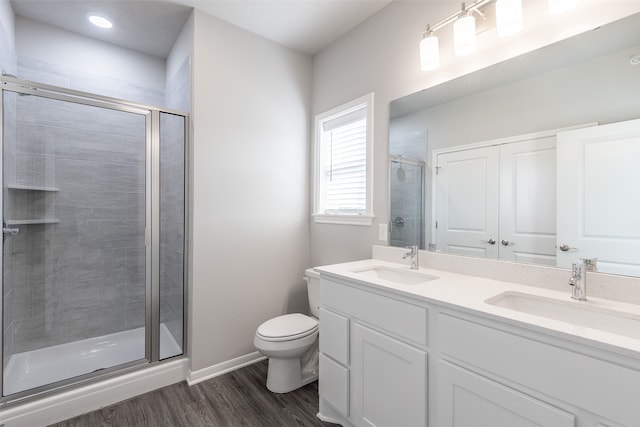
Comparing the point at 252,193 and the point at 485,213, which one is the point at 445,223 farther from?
the point at 252,193

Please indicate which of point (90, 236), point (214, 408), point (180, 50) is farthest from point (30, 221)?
point (214, 408)

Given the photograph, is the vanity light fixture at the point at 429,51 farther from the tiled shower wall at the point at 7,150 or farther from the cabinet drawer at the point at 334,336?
the tiled shower wall at the point at 7,150

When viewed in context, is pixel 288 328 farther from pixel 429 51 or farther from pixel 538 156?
pixel 429 51

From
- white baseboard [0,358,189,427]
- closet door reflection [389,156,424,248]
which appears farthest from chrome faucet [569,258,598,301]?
white baseboard [0,358,189,427]

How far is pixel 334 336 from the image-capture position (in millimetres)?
1616

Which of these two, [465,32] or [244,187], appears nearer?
[465,32]

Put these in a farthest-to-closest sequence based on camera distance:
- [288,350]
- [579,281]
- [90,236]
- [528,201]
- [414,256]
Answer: [90,236] → [288,350] → [414,256] → [528,201] → [579,281]

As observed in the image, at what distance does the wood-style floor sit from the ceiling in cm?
268

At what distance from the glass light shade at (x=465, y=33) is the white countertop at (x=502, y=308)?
118cm

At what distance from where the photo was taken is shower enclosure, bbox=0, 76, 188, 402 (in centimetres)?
191

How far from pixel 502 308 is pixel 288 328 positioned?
4.51 feet

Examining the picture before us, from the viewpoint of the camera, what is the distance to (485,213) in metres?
1.51

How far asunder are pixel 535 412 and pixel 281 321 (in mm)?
1549

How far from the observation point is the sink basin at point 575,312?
0.99 metres
